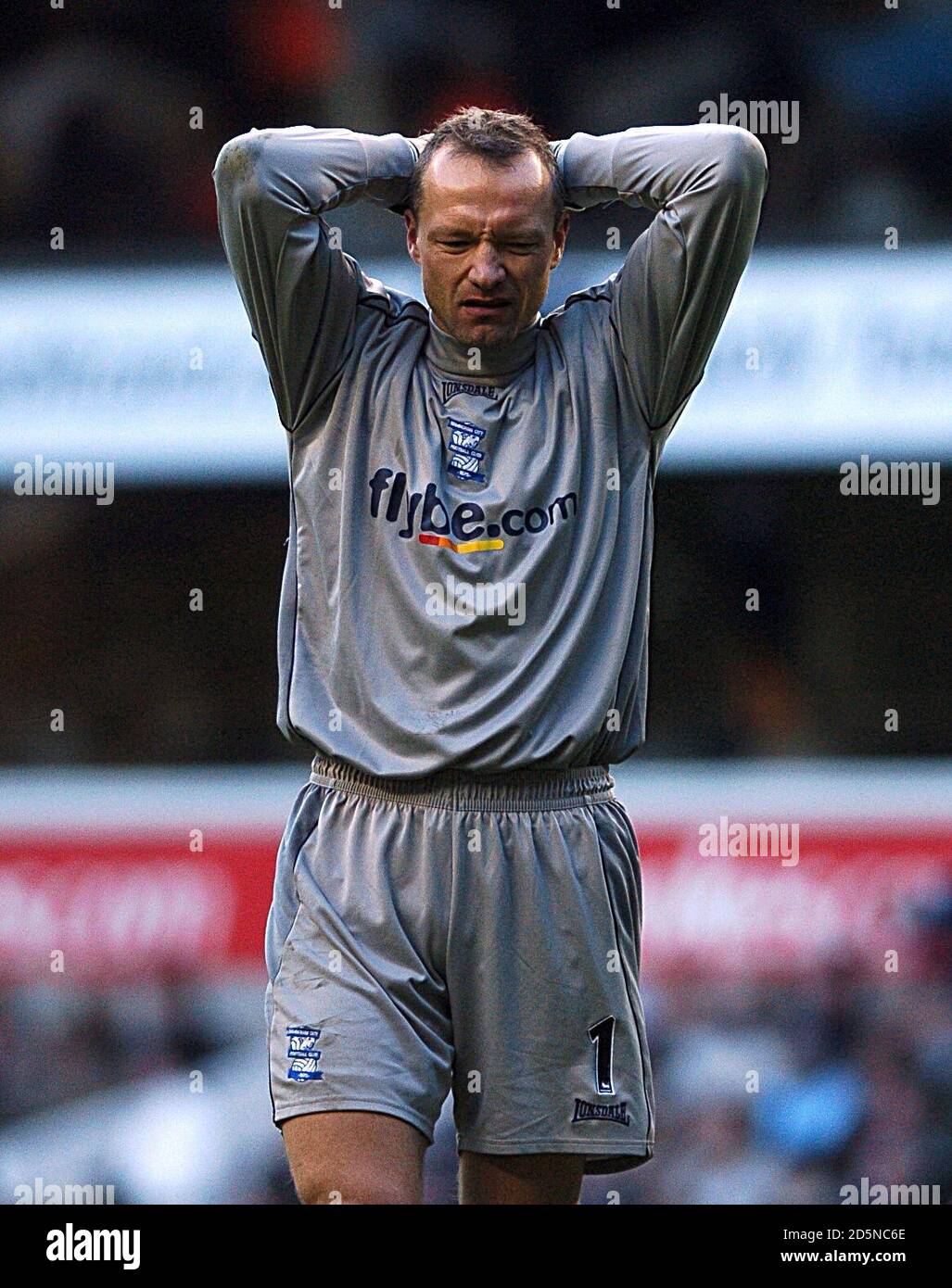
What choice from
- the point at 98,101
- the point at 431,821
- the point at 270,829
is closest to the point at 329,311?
the point at 431,821

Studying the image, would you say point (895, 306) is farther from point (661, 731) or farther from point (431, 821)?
point (431, 821)

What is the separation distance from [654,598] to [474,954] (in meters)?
3.16

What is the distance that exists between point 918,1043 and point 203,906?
201 cm

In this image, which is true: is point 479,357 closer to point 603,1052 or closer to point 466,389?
point 466,389

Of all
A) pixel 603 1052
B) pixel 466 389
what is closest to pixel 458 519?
pixel 466 389

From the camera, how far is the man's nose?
278 centimetres

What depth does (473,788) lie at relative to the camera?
2.80 m

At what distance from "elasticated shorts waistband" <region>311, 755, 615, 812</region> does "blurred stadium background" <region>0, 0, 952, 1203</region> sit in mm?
2750

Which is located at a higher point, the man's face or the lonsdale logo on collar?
the man's face

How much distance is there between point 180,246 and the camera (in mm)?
5730

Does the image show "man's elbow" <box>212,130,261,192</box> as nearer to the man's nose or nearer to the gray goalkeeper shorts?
the man's nose

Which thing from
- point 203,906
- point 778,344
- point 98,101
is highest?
point 98,101

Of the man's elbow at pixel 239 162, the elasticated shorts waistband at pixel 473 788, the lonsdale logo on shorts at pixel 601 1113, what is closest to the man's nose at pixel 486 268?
the man's elbow at pixel 239 162

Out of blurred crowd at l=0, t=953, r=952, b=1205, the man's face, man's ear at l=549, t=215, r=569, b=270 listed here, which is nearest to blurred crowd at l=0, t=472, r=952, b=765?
blurred crowd at l=0, t=953, r=952, b=1205
